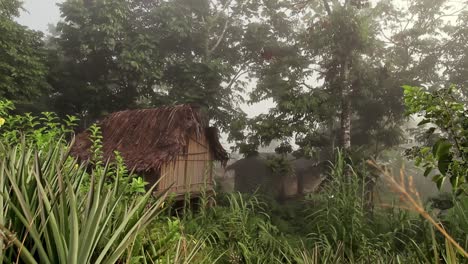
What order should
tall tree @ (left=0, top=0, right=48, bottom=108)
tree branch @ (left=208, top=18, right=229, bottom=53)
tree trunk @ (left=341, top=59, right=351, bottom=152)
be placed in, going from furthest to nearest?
tree branch @ (left=208, top=18, right=229, bottom=53) → tree trunk @ (left=341, top=59, right=351, bottom=152) → tall tree @ (left=0, top=0, right=48, bottom=108)

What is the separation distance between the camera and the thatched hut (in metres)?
11.8

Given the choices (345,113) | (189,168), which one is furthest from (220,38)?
(189,168)

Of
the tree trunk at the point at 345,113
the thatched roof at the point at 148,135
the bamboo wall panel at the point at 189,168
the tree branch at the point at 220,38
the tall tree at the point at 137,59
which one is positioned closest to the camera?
the thatched roof at the point at 148,135

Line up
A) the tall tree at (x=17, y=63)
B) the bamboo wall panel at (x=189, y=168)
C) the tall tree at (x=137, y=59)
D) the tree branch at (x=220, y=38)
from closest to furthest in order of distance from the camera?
1. the bamboo wall panel at (x=189, y=168)
2. the tall tree at (x=17, y=63)
3. the tall tree at (x=137, y=59)
4. the tree branch at (x=220, y=38)

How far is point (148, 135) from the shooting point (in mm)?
12742

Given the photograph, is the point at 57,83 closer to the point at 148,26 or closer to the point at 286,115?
the point at 148,26

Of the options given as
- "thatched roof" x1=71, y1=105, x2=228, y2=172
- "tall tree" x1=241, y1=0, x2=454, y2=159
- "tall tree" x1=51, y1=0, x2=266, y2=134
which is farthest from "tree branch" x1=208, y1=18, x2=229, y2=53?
"thatched roof" x1=71, y1=105, x2=228, y2=172

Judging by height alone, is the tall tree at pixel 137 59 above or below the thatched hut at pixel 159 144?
above

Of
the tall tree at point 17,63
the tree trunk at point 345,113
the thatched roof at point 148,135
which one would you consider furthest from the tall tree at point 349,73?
the tall tree at point 17,63

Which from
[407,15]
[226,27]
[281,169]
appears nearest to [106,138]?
[281,169]

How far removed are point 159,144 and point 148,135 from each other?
0.81 m

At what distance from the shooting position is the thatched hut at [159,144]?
11844mm

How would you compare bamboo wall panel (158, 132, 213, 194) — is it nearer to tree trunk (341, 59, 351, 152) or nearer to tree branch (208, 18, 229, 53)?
tree trunk (341, 59, 351, 152)

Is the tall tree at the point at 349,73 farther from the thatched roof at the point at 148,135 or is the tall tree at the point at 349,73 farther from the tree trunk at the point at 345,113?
the thatched roof at the point at 148,135
